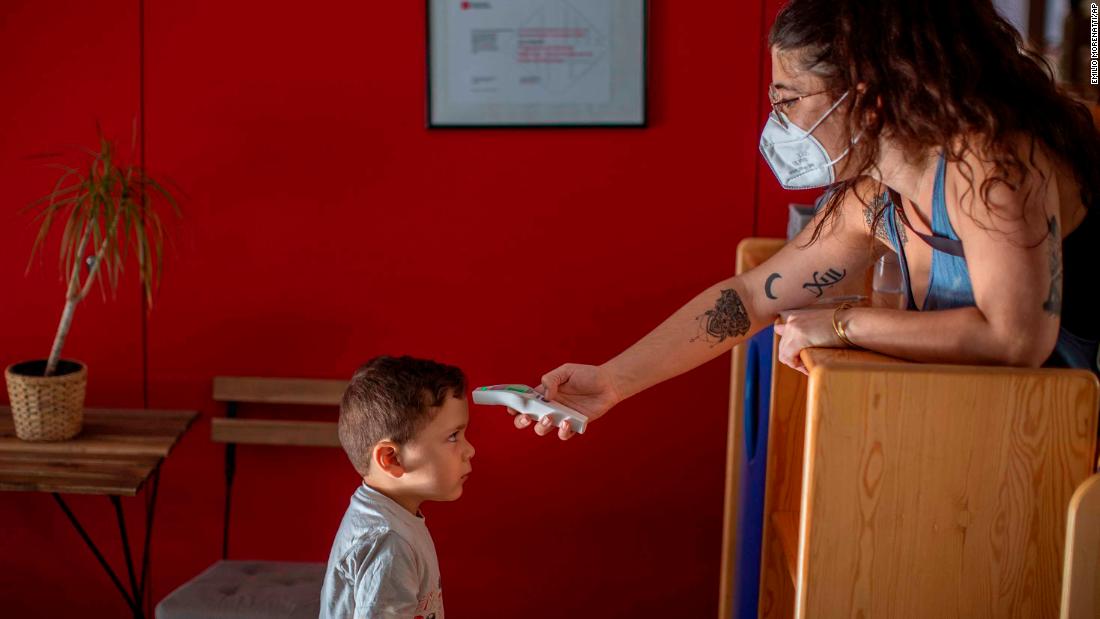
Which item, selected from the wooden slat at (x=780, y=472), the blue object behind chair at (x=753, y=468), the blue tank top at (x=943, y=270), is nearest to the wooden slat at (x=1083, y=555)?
the blue tank top at (x=943, y=270)

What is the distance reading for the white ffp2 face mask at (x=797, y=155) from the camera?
1853 millimetres

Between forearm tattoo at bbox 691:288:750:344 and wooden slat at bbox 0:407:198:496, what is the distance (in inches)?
51.4

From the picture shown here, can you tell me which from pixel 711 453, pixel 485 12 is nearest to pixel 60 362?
pixel 485 12

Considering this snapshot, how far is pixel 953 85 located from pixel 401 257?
1737 millimetres

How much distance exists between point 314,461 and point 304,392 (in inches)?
9.0

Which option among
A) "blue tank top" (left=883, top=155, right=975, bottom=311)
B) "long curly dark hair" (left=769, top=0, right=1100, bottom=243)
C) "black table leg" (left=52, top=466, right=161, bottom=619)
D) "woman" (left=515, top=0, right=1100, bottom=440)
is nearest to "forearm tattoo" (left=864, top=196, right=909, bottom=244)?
"woman" (left=515, top=0, right=1100, bottom=440)

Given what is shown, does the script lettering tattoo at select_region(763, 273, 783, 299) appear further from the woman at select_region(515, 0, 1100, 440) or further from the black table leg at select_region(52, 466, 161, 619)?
the black table leg at select_region(52, 466, 161, 619)

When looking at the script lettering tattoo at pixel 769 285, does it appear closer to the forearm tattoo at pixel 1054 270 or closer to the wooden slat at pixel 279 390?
the forearm tattoo at pixel 1054 270

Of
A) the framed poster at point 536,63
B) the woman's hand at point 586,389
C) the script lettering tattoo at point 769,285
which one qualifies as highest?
the framed poster at point 536,63

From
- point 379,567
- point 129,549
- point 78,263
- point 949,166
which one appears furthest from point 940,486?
point 129,549

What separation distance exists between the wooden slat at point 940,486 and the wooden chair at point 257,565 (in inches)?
55.8

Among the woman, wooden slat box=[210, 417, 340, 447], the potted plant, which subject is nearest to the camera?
the woman

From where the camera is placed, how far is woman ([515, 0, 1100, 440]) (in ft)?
5.24

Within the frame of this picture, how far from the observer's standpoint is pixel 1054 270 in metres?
1.61
